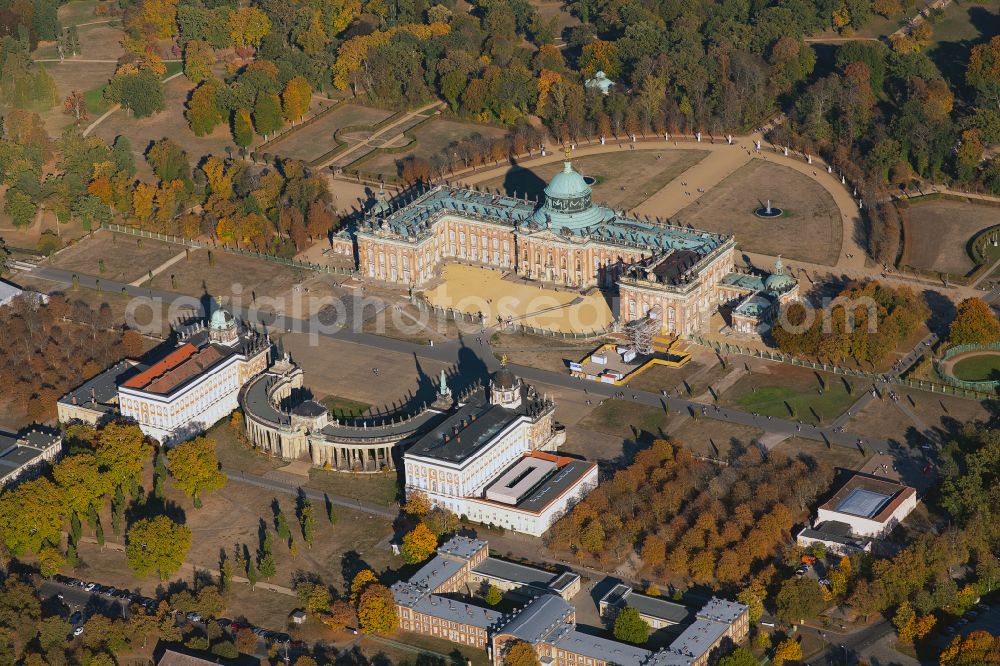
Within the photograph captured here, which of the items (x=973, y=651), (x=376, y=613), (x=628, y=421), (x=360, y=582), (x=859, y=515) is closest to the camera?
(x=973, y=651)

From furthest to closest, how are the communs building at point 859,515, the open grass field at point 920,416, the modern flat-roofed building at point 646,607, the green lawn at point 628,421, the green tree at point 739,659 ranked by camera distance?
the green lawn at point 628,421, the open grass field at point 920,416, the communs building at point 859,515, the modern flat-roofed building at point 646,607, the green tree at point 739,659

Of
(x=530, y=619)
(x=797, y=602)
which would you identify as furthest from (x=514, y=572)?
(x=797, y=602)

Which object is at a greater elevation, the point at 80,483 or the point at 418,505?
the point at 80,483

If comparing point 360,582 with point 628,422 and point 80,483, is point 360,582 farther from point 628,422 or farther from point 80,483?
point 628,422

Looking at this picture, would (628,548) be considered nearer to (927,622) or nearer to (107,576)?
(927,622)

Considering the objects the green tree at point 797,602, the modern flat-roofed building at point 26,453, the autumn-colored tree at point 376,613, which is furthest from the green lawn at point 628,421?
the modern flat-roofed building at point 26,453

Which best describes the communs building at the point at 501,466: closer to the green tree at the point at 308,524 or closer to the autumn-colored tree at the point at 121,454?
the green tree at the point at 308,524
